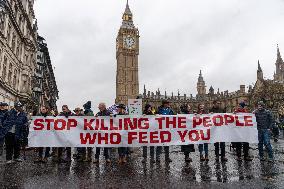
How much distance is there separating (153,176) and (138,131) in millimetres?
2987

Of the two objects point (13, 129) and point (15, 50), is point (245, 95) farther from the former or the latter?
point (13, 129)

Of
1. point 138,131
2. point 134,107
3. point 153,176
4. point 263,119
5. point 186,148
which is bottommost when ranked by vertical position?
point 153,176

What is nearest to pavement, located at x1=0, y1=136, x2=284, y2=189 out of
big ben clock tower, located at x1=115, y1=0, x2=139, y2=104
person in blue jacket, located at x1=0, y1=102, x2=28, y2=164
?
person in blue jacket, located at x1=0, y1=102, x2=28, y2=164

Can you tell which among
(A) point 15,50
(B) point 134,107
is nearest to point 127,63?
(A) point 15,50

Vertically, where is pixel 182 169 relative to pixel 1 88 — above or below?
below

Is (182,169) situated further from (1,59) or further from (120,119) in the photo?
(1,59)

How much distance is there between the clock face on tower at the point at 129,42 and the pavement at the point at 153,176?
107770 millimetres

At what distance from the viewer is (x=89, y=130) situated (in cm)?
997

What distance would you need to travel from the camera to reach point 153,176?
7031 mm

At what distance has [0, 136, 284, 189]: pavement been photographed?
604cm

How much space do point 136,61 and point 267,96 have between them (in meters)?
69.5

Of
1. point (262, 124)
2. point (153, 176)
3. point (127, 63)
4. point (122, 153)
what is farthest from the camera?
point (127, 63)

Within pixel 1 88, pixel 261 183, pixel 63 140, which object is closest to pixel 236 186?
pixel 261 183

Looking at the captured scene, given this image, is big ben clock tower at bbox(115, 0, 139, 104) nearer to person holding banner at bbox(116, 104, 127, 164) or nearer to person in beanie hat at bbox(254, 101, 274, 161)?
person holding banner at bbox(116, 104, 127, 164)
